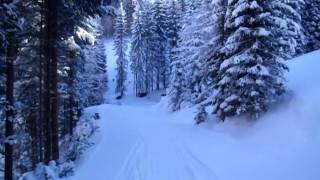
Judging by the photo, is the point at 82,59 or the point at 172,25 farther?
the point at 172,25

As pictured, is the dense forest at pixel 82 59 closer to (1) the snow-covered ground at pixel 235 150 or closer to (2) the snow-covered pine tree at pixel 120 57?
(1) the snow-covered ground at pixel 235 150

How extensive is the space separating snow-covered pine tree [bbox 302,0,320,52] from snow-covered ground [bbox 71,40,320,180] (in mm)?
19202

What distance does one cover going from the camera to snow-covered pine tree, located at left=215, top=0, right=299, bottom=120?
55.7ft

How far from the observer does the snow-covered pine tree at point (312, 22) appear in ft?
127

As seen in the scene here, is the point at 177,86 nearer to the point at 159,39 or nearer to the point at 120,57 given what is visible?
the point at 159,39

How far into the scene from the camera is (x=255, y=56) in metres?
17.3

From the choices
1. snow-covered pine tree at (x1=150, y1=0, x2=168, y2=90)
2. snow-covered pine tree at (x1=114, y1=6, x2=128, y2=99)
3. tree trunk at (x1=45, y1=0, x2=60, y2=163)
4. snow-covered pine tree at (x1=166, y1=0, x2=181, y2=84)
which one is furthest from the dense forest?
snow-covered pine tree at (x1=114, y1=6, x2=128, y2=99)

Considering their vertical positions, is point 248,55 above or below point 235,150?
above

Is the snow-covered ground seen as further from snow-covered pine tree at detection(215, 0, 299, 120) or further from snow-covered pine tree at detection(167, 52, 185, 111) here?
snow-covered pine tree at detection(167, 52, 185, 111)

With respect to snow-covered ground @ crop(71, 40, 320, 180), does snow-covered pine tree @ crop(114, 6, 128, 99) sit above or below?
above

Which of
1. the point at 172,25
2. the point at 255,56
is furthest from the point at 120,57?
the point at 255,56

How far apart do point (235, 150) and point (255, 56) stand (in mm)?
5005

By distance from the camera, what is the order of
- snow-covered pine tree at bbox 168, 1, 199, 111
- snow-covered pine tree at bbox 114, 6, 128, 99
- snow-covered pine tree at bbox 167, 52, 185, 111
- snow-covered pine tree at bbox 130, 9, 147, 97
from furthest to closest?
snow-covered pine tree at bbox 114, 6, 128, 99 < snow-covered pine tree at bbox 130, 9, 147, 97 < snow-covered pine tree at bbox 167, 52, 185, 111 < snow-covered pine tree at bbox 168, 1, 199, 111

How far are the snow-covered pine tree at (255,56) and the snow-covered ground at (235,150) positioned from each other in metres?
0.81
